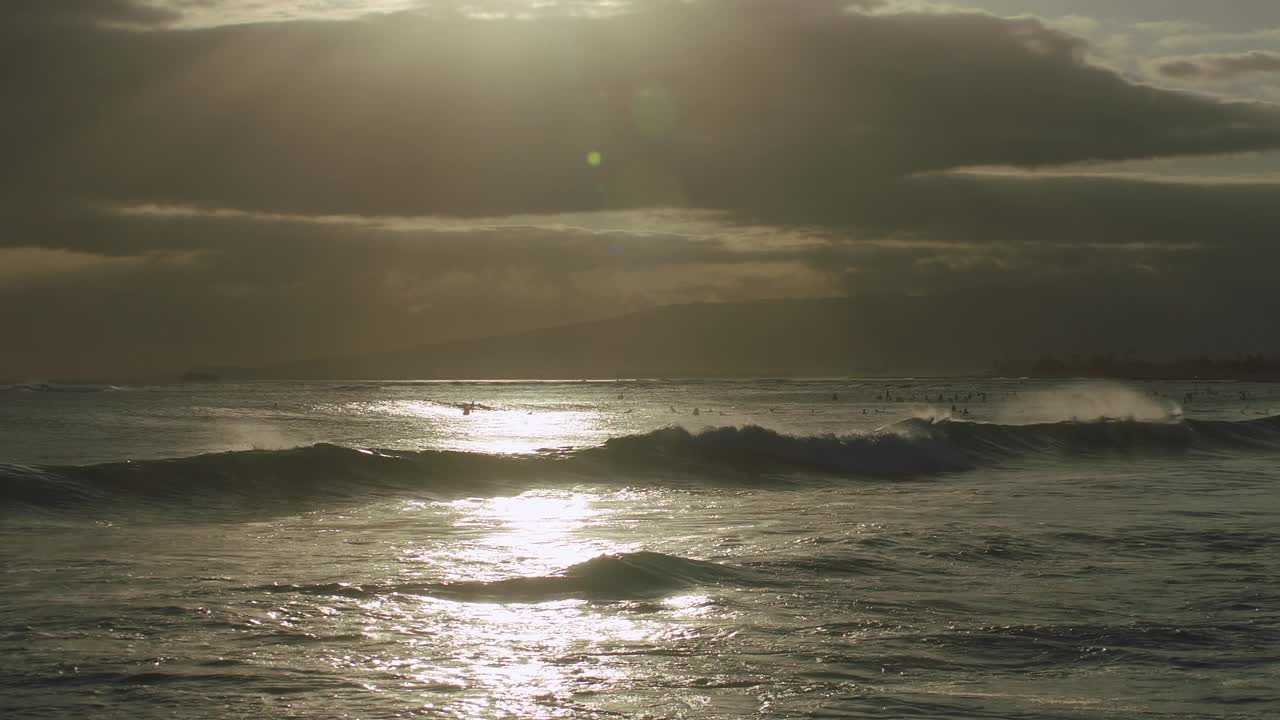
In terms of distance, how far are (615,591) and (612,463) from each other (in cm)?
1620

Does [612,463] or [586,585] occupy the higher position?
[586,585]

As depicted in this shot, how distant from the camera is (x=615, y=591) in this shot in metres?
12.3

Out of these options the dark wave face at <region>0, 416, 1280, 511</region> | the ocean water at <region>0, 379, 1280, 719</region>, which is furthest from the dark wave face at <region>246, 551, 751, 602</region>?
the dark wave face at <region>0, 416, 1280, 511</region>

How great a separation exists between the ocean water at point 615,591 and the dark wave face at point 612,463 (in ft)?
0.41

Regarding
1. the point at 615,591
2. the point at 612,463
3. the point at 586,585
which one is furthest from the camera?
the point at 612,463

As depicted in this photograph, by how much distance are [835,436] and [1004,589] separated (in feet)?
70.3

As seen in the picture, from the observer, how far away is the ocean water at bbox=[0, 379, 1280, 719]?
8578mm

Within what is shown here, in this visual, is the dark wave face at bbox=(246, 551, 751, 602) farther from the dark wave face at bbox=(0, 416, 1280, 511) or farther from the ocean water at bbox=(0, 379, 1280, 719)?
the dark wave face at bbox=(0, 416, 1280, 511)

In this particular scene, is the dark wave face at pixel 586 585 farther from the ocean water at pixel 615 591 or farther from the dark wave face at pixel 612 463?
the dark wave face at pixel 612 463

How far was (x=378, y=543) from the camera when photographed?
15875mm

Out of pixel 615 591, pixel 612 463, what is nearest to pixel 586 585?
pixel 615 591

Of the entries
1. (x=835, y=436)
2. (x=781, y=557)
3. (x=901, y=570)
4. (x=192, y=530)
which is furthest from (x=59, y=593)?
(x=835, y=436)

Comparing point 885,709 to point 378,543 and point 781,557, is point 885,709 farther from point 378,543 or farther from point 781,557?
point 378,543

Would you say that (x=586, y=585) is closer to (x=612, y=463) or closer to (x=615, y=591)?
(x=615, y=591)
